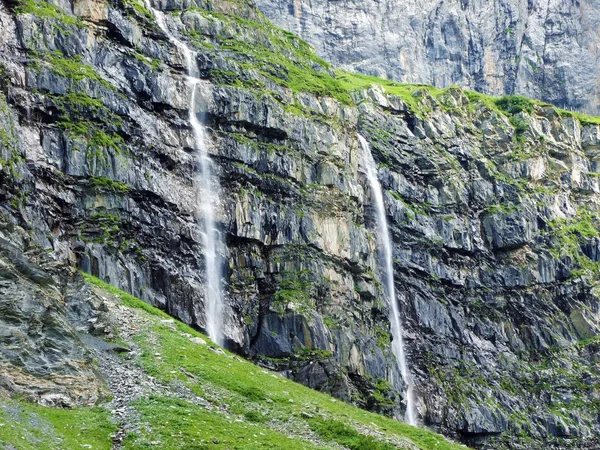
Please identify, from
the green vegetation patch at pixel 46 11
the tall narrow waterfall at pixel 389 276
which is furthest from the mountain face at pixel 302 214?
the tall narrow waterfall at pixel 389 276

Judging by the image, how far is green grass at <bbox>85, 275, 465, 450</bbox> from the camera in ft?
113

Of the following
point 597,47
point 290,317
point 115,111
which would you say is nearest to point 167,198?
point 115,111

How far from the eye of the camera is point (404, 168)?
10425 centimetres

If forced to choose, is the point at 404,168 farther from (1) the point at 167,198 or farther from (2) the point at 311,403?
(2) the point at 311,403

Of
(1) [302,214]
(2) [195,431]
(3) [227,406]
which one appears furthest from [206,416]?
(1) [302,214]

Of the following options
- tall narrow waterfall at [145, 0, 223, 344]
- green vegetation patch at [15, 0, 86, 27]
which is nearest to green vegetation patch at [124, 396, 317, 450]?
tall narrow waterfall at [145, 0, 223, 344]

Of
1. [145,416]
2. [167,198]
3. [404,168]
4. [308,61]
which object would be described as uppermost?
[308,61]

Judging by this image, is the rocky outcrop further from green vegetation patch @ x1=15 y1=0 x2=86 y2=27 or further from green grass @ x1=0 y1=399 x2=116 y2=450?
green vegetation patch @ x1=15 y1=0 x2=86 y2=27

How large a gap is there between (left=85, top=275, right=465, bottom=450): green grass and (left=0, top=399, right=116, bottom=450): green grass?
1.64m

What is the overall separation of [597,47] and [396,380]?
5161 inches

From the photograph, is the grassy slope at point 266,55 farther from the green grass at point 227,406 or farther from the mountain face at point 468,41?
the mountain face at point 468,41

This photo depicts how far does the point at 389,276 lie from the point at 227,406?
5363cm

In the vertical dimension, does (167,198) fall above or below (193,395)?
above

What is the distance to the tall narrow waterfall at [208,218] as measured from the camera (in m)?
69.9
